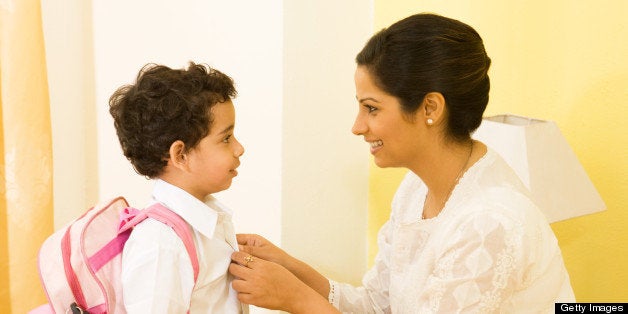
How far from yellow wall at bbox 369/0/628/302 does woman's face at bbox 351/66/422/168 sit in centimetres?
55

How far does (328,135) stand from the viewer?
6.31 feet

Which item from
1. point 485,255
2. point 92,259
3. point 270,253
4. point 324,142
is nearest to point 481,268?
point 485,255

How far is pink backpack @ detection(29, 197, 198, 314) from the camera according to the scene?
108cm

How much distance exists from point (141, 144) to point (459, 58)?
66 centimetres

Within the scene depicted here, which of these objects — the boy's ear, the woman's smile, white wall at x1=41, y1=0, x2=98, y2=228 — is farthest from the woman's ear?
white wall at x1=41, y1=0, x2=98, y2=228

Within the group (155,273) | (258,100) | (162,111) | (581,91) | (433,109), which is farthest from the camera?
(258,100)

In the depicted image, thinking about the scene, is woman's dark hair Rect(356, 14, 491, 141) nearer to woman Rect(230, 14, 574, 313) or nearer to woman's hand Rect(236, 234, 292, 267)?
woman Rect(230, 14, 574, 313)

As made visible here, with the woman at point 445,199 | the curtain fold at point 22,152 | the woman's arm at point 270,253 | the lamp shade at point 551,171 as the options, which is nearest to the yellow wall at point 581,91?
the lamp shade at point 551,171

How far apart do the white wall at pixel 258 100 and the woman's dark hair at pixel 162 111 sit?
0.52 meters

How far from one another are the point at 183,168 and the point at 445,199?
1.94ft

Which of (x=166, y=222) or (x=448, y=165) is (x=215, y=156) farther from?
(x=448, y=165)

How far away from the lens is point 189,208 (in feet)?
3.99

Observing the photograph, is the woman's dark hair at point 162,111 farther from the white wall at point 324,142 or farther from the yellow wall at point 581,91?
the yellow wall at point 581,91

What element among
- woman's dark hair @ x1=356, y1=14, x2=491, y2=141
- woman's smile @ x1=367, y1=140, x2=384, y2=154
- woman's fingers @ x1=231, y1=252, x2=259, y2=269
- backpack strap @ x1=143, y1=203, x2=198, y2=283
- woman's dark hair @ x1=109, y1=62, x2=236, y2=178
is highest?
woman's dark hair @ x1=356, y1=14, x2=491, y2=141
